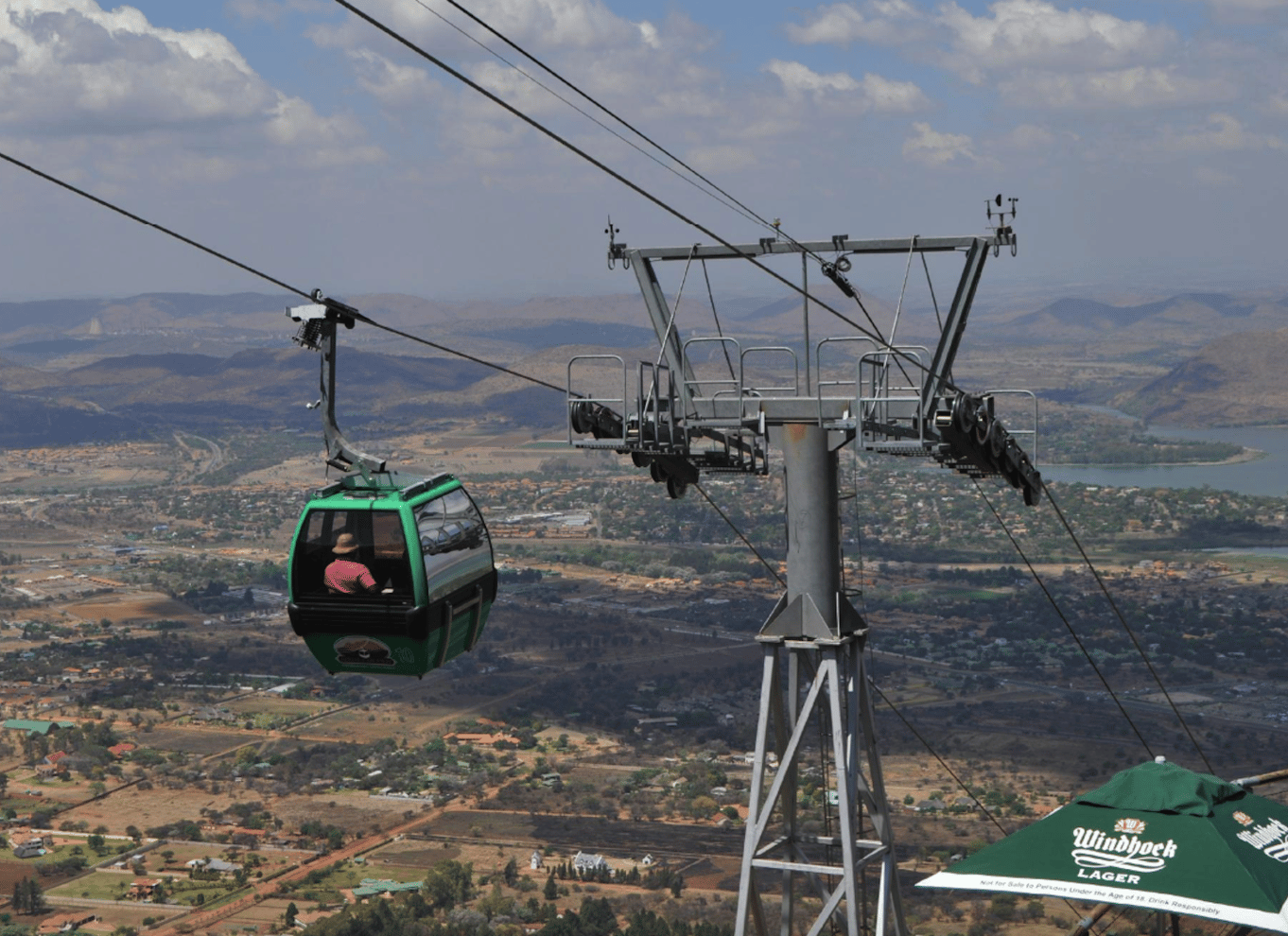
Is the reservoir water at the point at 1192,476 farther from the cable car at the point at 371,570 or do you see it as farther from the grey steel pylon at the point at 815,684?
the cable car at the point at 371,570

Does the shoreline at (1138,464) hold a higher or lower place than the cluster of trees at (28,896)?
higher

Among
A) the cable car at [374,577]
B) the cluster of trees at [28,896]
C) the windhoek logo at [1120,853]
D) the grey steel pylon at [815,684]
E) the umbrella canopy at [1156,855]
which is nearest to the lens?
the umbrella canopy at [1156,855]

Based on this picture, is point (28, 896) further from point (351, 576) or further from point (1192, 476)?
point (1192, 476)

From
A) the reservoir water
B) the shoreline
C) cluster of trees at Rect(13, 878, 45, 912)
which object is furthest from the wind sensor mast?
the shoreline

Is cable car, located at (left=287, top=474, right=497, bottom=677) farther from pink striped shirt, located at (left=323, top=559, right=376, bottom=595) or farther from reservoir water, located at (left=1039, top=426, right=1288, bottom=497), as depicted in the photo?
reservoir water, located at (left=1039, top=426, right=1288, bottom=497)

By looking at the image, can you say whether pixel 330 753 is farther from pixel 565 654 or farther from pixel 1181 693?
pixel 1181 693

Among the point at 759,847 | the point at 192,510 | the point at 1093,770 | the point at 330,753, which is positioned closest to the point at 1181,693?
the point at 1093,770

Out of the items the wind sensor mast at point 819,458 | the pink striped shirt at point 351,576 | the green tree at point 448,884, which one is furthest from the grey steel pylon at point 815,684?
the green tree at point 448,884
